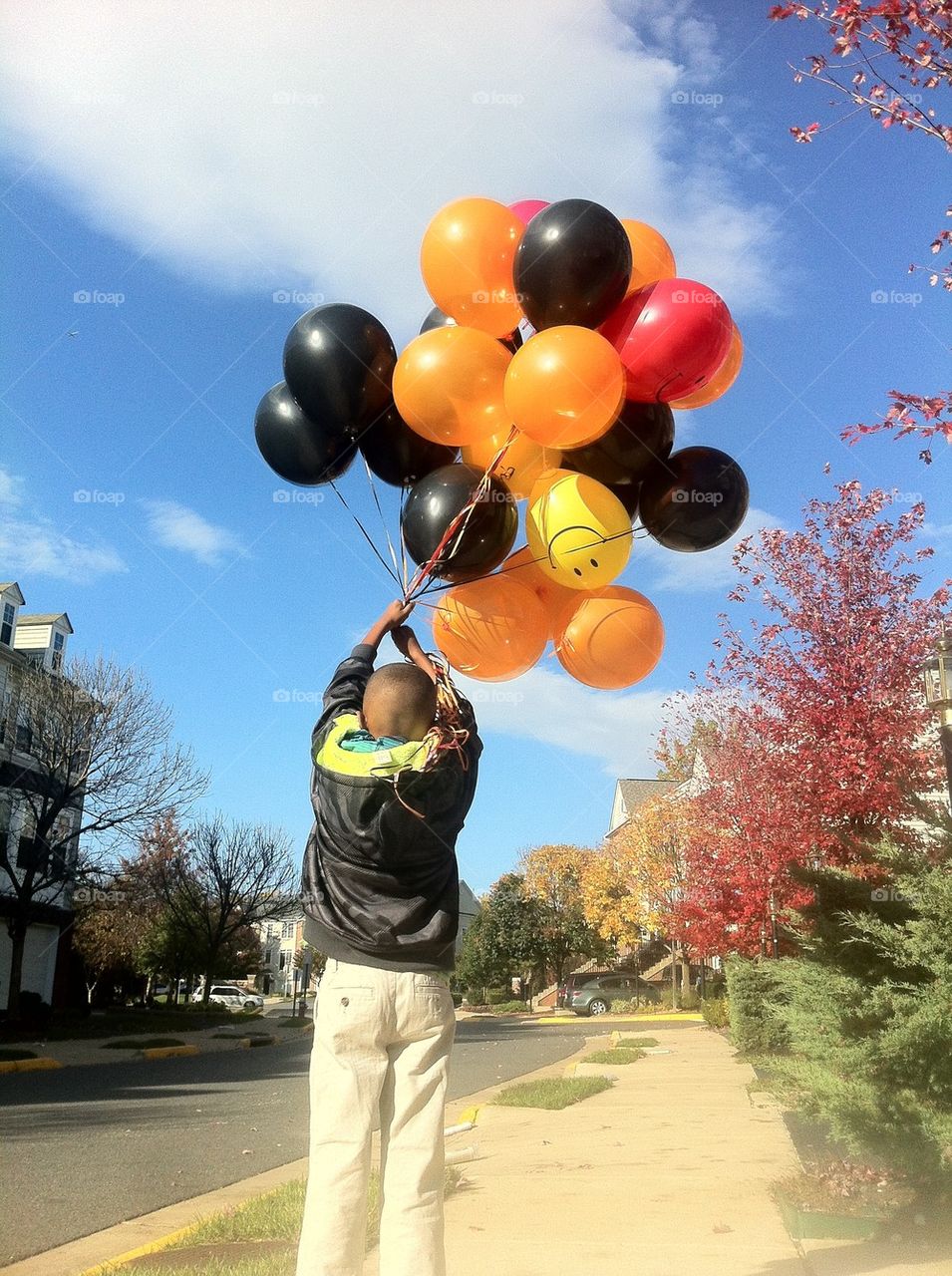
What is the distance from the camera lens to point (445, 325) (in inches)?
169

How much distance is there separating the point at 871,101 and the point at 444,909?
4.71 m

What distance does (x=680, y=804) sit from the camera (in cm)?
2730

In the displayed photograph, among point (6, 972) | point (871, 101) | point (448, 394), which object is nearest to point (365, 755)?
point (448, 394)

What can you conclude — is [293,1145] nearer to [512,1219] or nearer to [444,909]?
[512,1219]

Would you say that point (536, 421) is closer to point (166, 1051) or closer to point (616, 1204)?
point (616, 1204)

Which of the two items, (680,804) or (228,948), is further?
(228,948)

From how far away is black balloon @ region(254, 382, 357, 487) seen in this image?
4.24 m

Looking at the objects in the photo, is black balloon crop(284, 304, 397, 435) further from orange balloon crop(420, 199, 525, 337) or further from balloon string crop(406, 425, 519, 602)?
balloon string crop(406, 425, 519, 602)

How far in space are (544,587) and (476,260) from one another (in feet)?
4.44

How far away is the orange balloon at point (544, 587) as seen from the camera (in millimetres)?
4078

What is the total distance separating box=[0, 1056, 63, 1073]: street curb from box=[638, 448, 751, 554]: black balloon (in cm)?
1555

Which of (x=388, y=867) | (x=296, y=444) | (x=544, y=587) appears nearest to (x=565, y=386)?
(x=544, y=587)

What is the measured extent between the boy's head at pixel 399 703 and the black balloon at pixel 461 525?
29.7 inches

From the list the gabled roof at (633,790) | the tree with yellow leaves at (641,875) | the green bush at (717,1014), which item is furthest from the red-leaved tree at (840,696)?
the gabled roof at (633,790)
